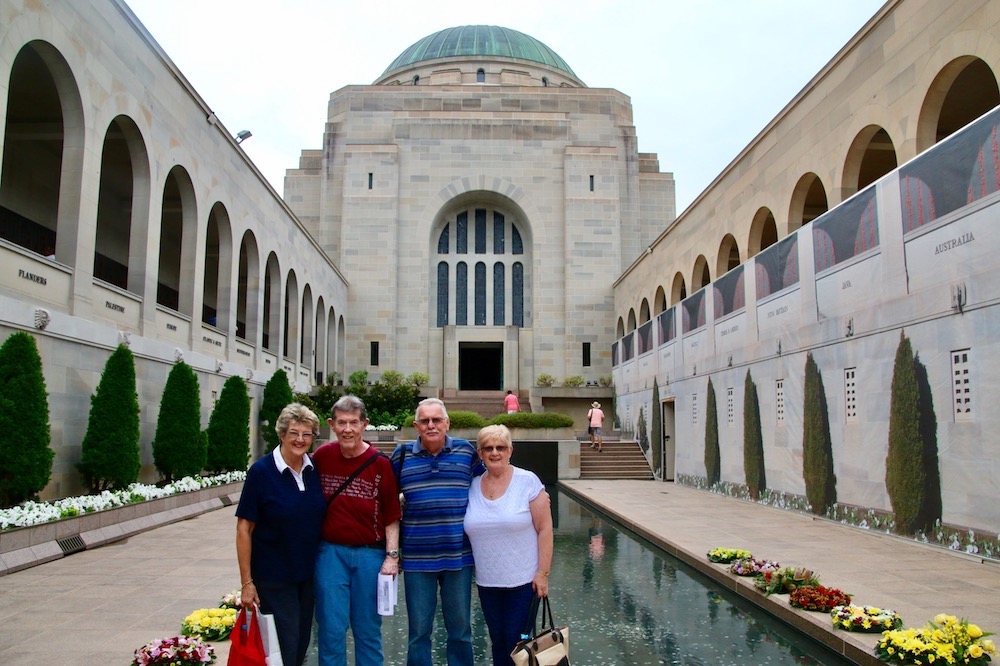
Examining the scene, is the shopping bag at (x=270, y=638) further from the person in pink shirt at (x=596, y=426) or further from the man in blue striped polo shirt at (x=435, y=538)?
the person in pink shirt at (x=596, y=426)

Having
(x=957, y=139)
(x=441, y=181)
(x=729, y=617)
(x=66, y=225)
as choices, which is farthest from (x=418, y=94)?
(x=729, y=617)

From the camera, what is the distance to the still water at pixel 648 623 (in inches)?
227

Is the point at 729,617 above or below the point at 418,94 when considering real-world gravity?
below

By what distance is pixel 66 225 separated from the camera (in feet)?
39.8

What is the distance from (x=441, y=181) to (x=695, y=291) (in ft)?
55.3

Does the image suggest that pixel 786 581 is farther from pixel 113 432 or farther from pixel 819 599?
pixel 113 432

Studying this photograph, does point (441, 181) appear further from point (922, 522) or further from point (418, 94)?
point (922, 522)

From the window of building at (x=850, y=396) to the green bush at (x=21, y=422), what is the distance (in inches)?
439

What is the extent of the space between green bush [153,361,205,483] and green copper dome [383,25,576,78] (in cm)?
3457

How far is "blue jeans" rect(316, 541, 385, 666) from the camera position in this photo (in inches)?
166

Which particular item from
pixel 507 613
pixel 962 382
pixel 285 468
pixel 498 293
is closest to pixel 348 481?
pixel 285 468

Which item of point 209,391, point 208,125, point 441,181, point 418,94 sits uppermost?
point 418,94

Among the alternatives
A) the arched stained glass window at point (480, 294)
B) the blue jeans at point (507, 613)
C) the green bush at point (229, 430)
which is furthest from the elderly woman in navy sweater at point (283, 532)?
the arched stained glass window at point (480, 294)

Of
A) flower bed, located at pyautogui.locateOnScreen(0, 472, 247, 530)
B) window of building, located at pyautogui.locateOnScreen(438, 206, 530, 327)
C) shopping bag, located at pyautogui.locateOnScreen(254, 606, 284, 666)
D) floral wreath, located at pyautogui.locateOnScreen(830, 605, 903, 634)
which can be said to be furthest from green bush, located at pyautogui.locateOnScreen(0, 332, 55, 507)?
window of building, located at pyautogui.locateOnScreen(438, 206, 530, 327)
